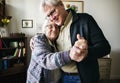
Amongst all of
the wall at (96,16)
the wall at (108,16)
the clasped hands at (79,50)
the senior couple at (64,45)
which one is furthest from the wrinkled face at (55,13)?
the wall at (108,16)

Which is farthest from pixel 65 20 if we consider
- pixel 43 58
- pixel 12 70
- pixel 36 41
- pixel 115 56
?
pixel 115 56

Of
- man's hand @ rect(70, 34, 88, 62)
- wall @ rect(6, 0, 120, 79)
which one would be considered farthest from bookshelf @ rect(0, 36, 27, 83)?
man's hand @ rect(70, 34, 88, 62)

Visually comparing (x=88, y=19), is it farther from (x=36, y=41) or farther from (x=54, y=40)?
(x=36, y=41)

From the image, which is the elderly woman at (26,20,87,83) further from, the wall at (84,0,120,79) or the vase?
the wall at (84,0,120,79)

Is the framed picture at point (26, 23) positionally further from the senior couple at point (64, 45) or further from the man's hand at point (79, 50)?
the man's hand at point (79, 50)

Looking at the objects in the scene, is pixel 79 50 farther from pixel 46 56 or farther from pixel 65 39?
pixel 65 39

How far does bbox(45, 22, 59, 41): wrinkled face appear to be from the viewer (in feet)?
3.81

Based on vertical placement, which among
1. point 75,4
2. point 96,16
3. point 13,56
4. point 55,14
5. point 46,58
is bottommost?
point 13,56

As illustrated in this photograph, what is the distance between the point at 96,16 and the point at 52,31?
152 inches

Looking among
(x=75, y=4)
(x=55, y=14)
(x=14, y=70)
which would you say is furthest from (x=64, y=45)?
(x=75, y=4)

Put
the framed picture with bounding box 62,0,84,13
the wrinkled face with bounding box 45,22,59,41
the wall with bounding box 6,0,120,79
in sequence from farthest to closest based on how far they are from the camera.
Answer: the framed picture with bounding box 62,0,84,13, the wall with bounding box 6,0,120,79, the wrinkled face with bounding box 45,22,59,41

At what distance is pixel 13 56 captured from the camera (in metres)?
4.28

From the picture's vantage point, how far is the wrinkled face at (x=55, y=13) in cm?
121

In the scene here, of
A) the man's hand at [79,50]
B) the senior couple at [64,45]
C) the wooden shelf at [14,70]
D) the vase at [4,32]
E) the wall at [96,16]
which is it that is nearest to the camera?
the man's hand at [79,50]
